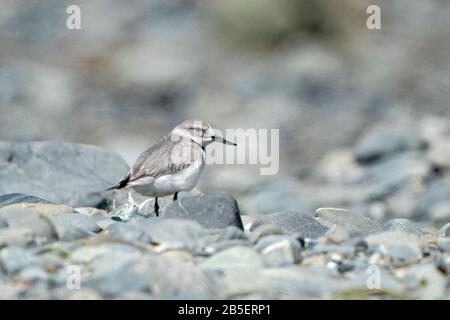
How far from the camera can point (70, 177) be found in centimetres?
1263

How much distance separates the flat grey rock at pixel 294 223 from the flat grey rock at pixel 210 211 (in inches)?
15.6

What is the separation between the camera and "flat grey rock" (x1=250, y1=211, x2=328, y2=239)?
396 inches

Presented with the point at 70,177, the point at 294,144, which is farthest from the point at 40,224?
the point at 294,144

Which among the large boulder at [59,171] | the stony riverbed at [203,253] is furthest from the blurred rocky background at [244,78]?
the stony riverbed at [203,253]

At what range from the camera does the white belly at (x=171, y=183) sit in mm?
10461

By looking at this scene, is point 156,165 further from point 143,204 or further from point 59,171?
point 59,171

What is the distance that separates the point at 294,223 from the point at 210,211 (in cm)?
92

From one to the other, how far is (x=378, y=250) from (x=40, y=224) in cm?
219

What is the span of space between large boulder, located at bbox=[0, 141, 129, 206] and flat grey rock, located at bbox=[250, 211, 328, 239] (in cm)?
231

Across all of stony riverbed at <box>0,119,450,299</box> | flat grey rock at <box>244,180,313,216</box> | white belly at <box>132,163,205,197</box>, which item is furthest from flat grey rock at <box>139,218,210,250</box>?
flat grey rock at <box>244,180,313,216</box>

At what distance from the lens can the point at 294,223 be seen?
406 inches
